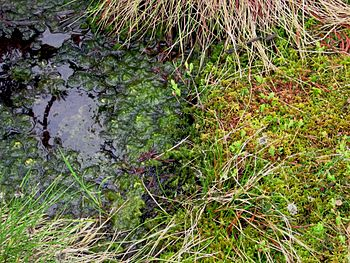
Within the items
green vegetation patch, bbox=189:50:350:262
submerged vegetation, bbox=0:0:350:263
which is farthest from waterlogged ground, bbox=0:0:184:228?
green vegetation patch, bbox=189:50:350:262

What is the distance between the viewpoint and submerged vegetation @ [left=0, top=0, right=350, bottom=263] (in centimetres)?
185

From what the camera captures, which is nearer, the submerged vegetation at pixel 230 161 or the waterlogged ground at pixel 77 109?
the submerged vegetation at pixel 230 161

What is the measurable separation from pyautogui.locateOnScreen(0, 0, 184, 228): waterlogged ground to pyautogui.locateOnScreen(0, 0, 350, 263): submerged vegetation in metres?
0.02

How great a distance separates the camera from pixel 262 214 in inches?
76.2

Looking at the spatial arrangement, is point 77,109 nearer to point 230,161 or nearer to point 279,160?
point 230,161

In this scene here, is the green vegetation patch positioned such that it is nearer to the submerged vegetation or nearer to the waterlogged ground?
the submerged vegetation

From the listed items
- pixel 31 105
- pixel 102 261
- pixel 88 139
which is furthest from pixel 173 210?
pixel 31 105

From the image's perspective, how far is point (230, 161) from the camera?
2035 millimetres

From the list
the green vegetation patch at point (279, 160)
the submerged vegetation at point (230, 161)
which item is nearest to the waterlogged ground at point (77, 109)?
the submerged vegetation at point (230, 161)

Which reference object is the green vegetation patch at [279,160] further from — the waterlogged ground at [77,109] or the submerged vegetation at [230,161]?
the waterlogged ground at [77,109]

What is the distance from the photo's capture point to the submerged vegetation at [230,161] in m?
1.85

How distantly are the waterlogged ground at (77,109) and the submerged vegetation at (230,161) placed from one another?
19mm

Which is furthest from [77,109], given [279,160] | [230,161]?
[279,160]

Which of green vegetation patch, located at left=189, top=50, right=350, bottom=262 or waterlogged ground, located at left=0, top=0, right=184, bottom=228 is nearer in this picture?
green vegetation patch, located at left=189, top=50, right=350, bottom=262
